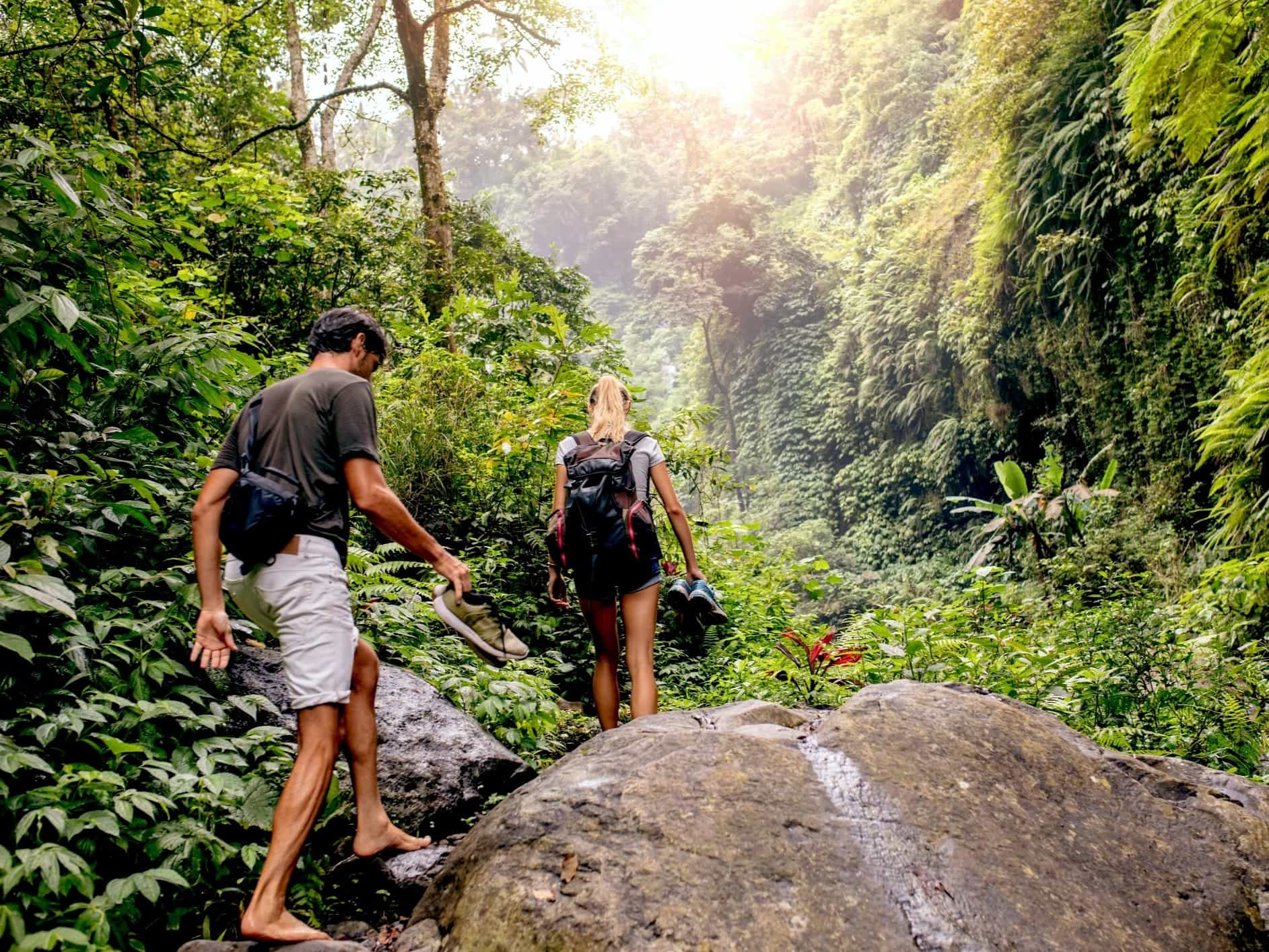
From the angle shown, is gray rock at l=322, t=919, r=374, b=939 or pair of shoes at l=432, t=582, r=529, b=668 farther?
pair of shoes at l=432, t=582, r=529, b=668

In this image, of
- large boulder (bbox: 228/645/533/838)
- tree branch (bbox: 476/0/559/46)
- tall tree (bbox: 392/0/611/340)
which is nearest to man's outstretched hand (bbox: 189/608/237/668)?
large boulder (bbox: 228/645/533/838)

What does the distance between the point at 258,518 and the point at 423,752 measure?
4.78ft

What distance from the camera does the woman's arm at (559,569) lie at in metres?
4.14

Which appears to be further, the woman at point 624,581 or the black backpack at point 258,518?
the woman at point 624,581

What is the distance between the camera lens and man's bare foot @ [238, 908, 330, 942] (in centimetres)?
228

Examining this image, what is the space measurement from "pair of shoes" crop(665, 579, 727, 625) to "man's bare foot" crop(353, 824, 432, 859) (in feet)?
5.51

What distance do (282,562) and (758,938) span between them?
71.8 inches

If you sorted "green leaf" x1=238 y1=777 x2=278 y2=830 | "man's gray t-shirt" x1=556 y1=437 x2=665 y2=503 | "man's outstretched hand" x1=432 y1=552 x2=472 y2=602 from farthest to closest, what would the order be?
"man's gray t-shirt" x1=556 y1=437 x2=665 y2=503 < "man's outstretched hand" x1=432 y1=552 x2=472 y2=602 < "green leaf" x1=238 y1=777 x2=278 y2=830

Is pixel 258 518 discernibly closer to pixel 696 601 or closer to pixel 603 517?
pixel 603 517

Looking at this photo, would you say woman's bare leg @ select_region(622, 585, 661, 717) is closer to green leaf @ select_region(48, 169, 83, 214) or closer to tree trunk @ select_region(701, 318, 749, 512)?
green leaf @ select_region(48, 169, 83, 214)

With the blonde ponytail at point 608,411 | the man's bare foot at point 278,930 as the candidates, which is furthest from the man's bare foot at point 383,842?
the blonde ponytail at point 608,411

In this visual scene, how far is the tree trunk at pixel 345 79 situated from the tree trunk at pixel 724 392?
20.3m

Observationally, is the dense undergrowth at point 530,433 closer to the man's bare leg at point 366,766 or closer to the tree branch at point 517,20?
the man's bare leg at point 366,766

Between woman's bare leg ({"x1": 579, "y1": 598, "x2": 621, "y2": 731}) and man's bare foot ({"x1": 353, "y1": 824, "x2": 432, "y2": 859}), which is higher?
woman's bare leg ({"x1": 579, "y1": 598, "x2": 621, "y2": 731})
